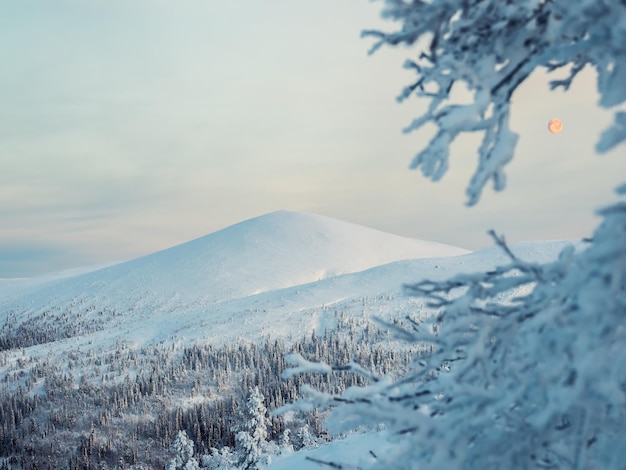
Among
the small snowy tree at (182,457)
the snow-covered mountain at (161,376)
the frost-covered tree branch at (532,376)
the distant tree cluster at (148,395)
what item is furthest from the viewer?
the snow-covered mountain at (161,376)

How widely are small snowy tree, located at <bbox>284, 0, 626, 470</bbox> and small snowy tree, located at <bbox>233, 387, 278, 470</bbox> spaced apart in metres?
39.1

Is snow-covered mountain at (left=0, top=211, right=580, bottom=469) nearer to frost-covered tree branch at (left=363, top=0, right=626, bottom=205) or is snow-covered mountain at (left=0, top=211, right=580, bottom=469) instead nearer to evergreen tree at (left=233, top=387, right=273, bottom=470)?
evergreen tree at (left=233, top=387, right=273, bottom=470)

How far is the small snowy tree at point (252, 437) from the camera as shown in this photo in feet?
133

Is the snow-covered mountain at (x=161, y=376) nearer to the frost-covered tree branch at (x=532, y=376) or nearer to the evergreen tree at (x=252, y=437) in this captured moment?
the evergreen tree at (x=252, y=437)

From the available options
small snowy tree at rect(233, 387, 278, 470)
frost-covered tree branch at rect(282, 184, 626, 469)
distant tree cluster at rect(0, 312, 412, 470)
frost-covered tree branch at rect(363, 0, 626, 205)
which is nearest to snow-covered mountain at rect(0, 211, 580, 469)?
distant tree cluster at rect(0, 312, 412, 470)

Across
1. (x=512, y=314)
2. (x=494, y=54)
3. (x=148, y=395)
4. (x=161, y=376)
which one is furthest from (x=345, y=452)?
(x=161, y=376)

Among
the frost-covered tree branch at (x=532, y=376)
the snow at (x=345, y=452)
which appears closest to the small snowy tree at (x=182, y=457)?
the snow at (x=345, y=452)

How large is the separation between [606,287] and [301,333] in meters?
154

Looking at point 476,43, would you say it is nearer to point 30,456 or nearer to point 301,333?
point 30,456

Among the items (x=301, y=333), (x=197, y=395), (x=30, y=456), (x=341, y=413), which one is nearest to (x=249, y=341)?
(x=301, y=333)

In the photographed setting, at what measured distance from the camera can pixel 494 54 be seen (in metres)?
2.90

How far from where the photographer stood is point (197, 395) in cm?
12719

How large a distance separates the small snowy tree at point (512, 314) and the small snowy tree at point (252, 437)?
3910cm

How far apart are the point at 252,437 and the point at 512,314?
43.3 m
